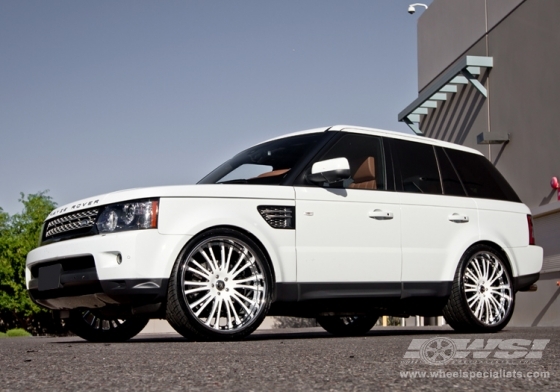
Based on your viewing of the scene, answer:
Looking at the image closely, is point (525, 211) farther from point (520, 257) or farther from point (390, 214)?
point (390, 214)

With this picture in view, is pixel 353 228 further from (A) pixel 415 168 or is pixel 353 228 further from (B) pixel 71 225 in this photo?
(B) pixel 71 225

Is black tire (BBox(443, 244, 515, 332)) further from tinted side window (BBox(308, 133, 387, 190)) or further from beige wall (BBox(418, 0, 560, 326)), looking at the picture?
beige wall (BBox(418, 0, 560, 326))

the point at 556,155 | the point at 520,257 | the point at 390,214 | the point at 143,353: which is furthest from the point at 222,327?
the point at 556,155

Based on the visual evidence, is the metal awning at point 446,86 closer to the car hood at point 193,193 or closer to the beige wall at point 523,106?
the beige wall at point 523,106

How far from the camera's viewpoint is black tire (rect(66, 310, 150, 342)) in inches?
302

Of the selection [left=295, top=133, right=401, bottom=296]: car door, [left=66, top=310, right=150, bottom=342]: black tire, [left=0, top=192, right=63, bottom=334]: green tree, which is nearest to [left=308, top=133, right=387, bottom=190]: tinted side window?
[left=295, top=133, right=401, bottom=296]: car door

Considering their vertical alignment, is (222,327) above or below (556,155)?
below

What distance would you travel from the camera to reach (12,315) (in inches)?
1497

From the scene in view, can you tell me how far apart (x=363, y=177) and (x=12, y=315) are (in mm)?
33263

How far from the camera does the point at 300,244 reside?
7.09m

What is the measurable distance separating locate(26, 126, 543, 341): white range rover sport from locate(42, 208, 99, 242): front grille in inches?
0.6

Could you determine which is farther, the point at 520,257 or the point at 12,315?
the point at 12,315

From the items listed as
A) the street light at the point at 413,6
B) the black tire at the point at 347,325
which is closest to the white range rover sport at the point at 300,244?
the black tire at the point at 347,325

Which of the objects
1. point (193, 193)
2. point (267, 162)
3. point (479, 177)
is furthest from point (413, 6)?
point (193, 193)
